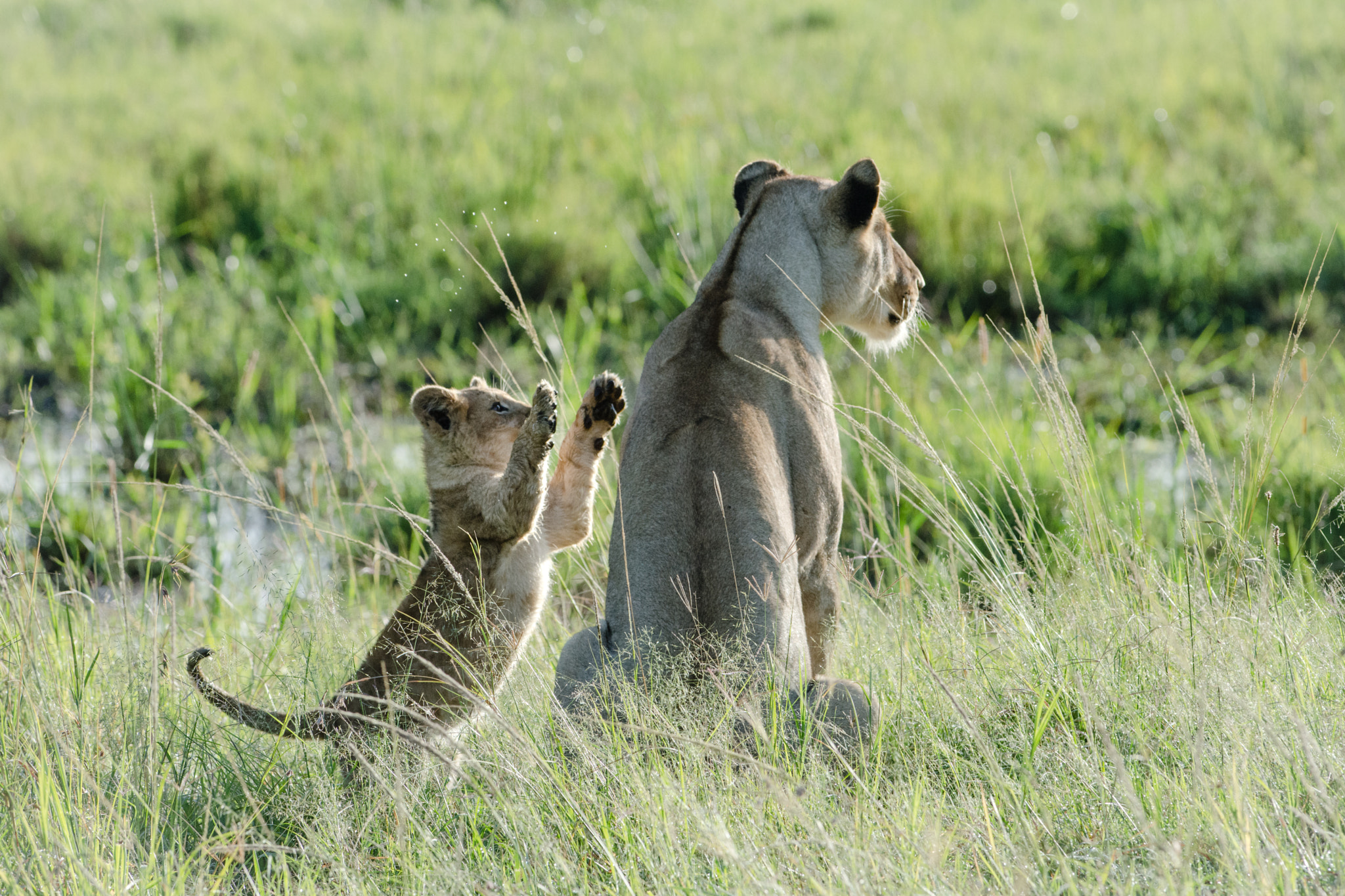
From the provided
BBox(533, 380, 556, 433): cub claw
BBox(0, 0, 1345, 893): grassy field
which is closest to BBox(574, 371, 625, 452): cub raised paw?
BBox(533, 380, 556, 433): cub claw

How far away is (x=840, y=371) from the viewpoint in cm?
764

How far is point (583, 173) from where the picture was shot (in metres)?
10.6

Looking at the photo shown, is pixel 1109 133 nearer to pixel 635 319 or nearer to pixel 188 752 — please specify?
pixel 635 319

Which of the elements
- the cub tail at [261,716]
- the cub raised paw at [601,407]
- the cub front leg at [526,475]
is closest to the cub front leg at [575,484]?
the cub raised paw at [601,407]

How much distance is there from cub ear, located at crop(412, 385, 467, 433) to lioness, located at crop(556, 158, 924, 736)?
797 millimetres

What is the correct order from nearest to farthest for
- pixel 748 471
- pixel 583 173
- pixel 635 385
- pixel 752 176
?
pixel 748 471, pixel 752 176, pixel 635 385, pixel 583 173

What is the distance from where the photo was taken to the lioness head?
395 cm

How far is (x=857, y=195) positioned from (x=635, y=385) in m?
3.32

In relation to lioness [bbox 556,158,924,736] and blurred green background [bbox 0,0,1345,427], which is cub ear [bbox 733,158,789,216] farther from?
blurred green background [bbox 0,0,1345,427]

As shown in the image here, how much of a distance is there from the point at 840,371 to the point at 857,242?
3.66 metres

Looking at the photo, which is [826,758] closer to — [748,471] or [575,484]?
[748,471]

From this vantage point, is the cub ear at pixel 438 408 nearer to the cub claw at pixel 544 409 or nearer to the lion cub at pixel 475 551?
the lion cub at pixel 475 551

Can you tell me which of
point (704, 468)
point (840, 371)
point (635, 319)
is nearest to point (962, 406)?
point (840, 371)

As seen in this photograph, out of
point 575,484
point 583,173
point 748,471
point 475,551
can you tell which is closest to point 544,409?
point 575,484
